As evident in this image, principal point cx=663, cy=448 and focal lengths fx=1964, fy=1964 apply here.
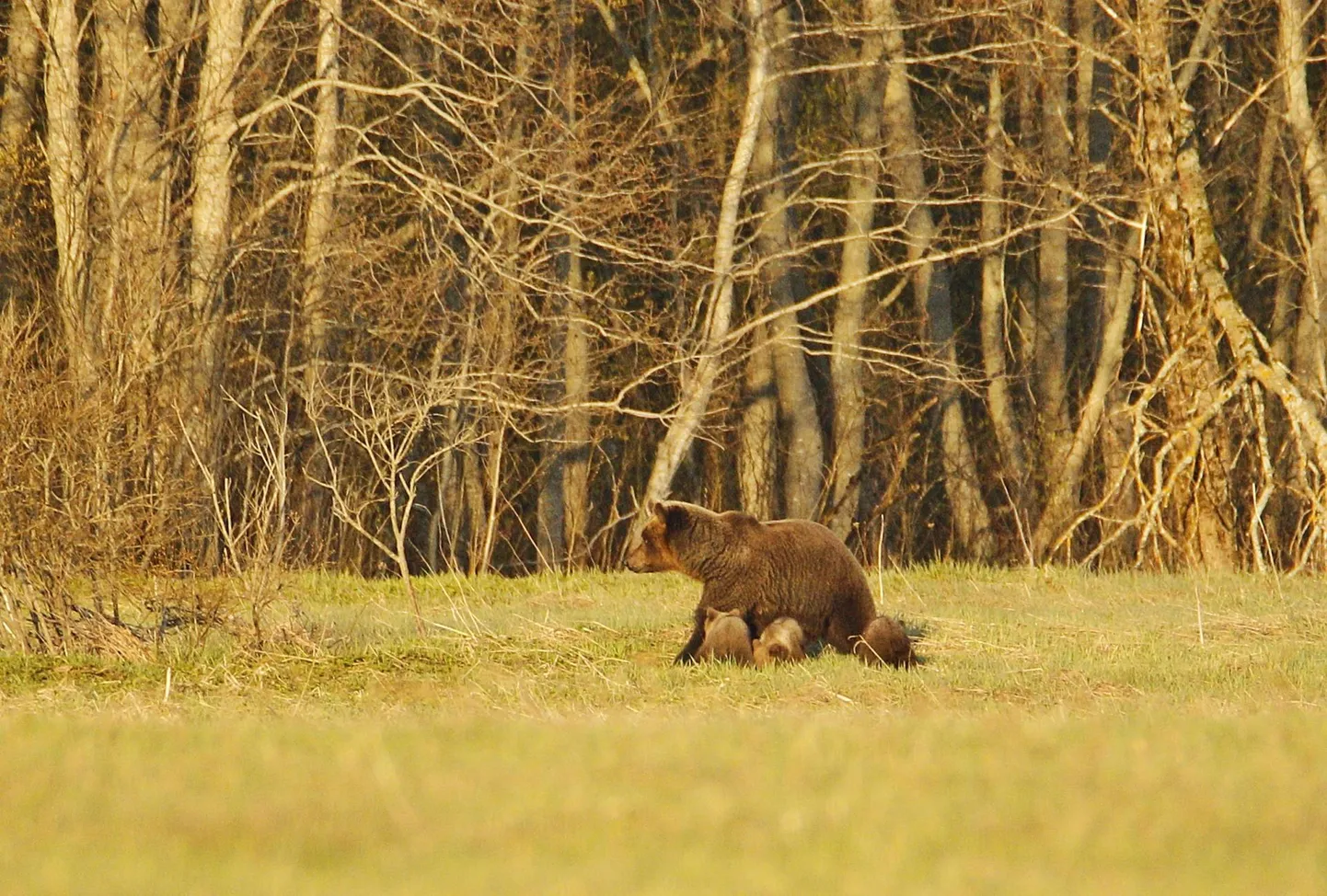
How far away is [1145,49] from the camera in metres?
22.9

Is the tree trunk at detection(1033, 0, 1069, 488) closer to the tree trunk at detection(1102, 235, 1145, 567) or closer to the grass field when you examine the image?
the tree trunk at detection(1102, 235, 1145, 567)

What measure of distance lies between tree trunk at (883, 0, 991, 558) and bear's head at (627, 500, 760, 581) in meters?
13.7

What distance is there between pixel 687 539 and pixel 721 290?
948 centimetres

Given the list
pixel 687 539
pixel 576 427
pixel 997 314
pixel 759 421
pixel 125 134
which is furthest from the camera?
pixel 997 314

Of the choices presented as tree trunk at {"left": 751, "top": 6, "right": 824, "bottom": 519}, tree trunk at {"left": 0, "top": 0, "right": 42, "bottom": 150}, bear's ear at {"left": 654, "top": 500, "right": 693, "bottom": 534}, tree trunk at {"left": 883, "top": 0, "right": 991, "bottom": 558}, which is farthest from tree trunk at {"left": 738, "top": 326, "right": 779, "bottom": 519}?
bear's ear at {"left": 654, "top": 500, "right": 693, "bottom": 534}

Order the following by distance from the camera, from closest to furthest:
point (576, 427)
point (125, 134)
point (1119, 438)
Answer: point (125, 134) → point (1119, 438) → point (576, 427)

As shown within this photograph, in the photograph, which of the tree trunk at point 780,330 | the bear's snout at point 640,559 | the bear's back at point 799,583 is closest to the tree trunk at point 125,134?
the bear's snout at point 640,559

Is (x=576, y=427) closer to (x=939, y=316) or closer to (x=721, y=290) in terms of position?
(x=939, y=316)

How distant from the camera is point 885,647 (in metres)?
14.0

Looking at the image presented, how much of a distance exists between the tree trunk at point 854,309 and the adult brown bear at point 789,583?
45.4 ft

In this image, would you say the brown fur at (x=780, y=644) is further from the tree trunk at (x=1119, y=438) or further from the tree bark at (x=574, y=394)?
the tree trunk at (x=1119, y=438)

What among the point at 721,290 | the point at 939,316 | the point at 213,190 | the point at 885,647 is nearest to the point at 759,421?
the point at 939,316

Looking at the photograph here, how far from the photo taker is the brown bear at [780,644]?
1399cm

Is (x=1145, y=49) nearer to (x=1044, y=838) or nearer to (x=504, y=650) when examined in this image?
(x=504, y=650)
